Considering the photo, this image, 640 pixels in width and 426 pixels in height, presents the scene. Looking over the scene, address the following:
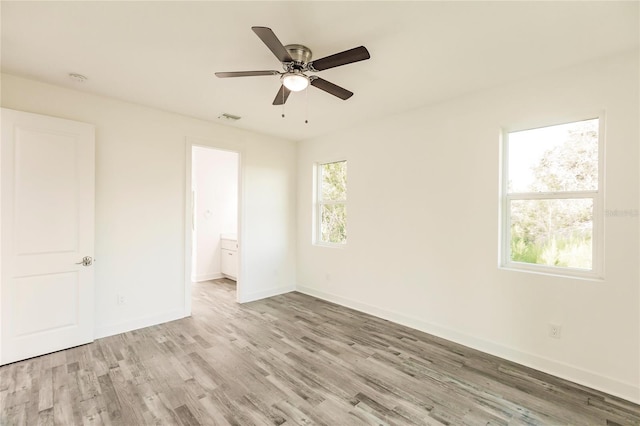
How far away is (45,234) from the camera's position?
9.16 ft

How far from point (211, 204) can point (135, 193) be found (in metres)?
2.71

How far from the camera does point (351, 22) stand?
192cm

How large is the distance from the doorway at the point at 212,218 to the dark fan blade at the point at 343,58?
407 centimetres

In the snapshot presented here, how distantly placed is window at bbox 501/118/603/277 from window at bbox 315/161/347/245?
2.22 m

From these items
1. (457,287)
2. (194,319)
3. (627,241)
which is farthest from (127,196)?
(627,241)

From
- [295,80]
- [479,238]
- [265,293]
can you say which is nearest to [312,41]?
[295,80]

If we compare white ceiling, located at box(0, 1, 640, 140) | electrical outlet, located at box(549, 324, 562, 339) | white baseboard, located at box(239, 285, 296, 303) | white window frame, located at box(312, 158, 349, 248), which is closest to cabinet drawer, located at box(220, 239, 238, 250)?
white baseboard, located at box(239, 285, 296, 303)

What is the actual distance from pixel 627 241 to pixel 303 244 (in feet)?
12.9

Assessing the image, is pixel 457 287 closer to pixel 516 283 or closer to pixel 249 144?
pixel 516 283

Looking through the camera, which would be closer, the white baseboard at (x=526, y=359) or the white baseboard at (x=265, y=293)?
the white baseboard at (x=526, y=359)

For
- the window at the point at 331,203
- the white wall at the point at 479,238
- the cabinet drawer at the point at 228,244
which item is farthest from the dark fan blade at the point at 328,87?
the cabinet drawer at the point at 228,244

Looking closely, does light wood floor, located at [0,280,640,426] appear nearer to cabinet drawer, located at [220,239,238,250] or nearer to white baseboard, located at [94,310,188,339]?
white baseboard, located at [94,310,188,339]

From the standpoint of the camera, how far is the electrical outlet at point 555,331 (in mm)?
2502

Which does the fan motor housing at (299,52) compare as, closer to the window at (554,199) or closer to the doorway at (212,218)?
the window at (554,199)
